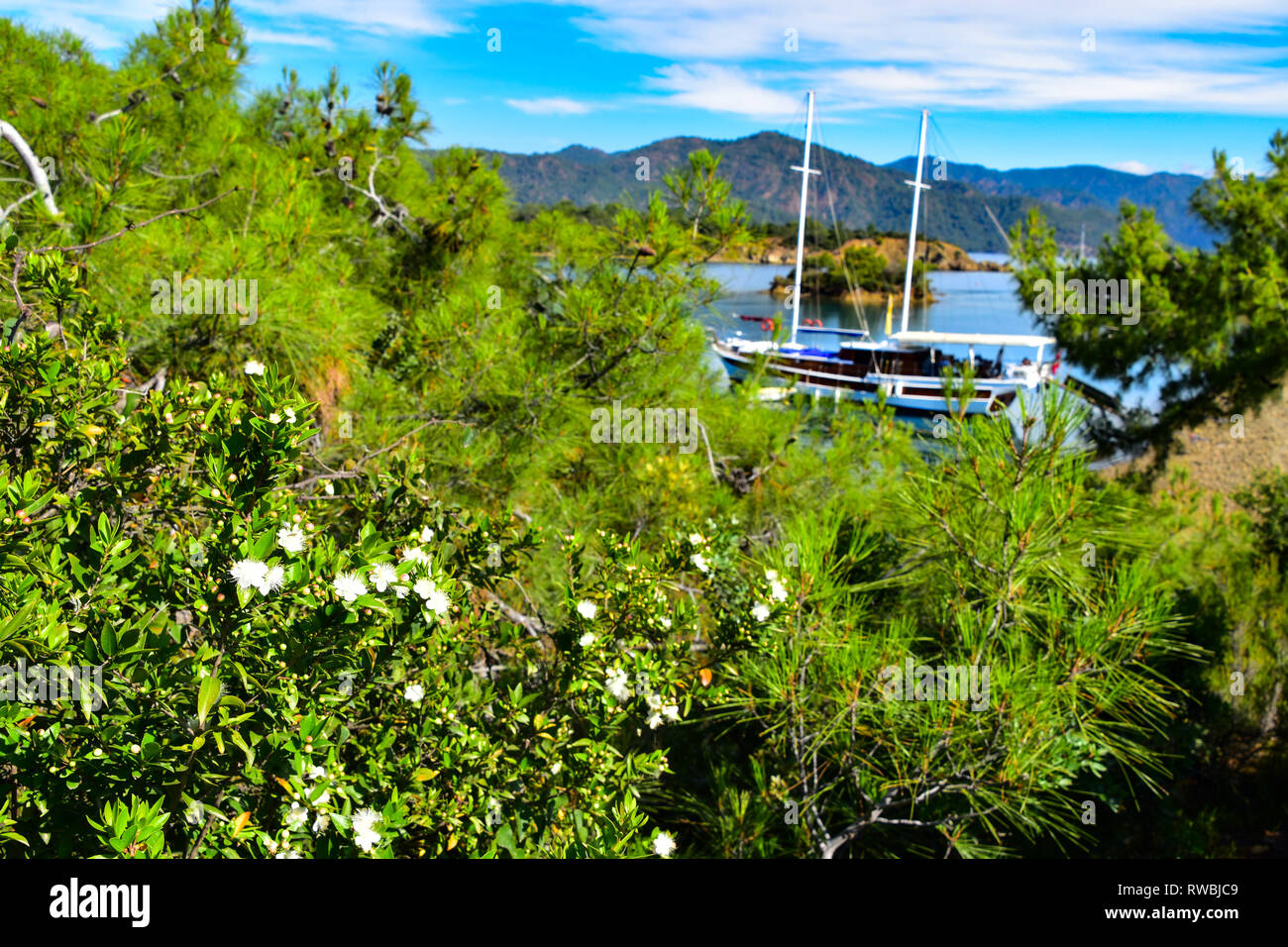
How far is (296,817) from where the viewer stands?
4.52ft

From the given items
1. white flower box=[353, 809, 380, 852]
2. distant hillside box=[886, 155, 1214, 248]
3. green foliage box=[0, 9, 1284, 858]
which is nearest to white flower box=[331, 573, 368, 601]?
green foliage box=[0, 9, 1284, 858]

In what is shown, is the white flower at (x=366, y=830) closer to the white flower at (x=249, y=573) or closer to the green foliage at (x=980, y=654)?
the white flower at (x=249, y=573)

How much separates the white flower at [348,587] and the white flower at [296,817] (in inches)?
17.5

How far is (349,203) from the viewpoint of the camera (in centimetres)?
523

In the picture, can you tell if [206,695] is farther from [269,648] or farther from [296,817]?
[296,817]

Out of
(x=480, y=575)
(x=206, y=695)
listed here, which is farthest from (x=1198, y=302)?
(x=206, y=695)

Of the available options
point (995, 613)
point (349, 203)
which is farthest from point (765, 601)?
point (349, 203)

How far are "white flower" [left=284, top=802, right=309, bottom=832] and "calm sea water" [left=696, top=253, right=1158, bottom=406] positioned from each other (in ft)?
9.93

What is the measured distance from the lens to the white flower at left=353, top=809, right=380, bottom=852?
4.37 ft

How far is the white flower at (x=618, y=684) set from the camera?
1892 mm

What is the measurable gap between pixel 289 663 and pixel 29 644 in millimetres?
373

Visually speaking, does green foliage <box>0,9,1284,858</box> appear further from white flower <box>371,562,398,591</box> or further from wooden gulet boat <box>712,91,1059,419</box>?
wooden gulet boat <box>712,91,1059,419</box>
